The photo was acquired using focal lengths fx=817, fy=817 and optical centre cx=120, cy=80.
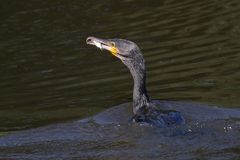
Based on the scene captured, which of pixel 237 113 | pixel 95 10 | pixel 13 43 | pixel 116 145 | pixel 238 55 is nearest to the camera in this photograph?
pixel 116 145

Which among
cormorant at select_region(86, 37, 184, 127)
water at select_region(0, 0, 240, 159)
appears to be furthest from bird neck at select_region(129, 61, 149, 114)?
water at select_region(0, 0, 240, 159)

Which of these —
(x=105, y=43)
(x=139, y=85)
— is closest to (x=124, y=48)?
(x=105, y=43)

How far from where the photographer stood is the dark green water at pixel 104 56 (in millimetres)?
12156

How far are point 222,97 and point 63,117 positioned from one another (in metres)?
2.29

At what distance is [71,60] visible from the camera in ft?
49.4

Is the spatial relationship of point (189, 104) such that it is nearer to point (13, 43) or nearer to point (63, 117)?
point (63, 117)

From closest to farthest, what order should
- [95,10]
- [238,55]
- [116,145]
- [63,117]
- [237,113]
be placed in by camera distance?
[116,145] → [237,113] → [63,117] → [238,55] → [95,10]

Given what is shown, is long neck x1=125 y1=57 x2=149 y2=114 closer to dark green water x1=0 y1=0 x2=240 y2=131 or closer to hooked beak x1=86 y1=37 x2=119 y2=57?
A: hooked beak x1=86 y1=37 x2=119 y2=57

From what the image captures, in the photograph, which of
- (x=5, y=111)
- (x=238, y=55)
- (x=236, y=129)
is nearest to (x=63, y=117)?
(x=5, y=111)

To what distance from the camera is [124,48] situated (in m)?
11.0

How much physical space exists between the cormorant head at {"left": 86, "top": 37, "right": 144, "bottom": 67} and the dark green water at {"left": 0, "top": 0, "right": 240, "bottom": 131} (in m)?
1.06

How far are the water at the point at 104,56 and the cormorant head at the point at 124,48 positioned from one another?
1.04 metres

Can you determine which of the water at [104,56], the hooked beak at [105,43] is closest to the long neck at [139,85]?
the hooked beak at [105,43]

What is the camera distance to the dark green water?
12.2 m
